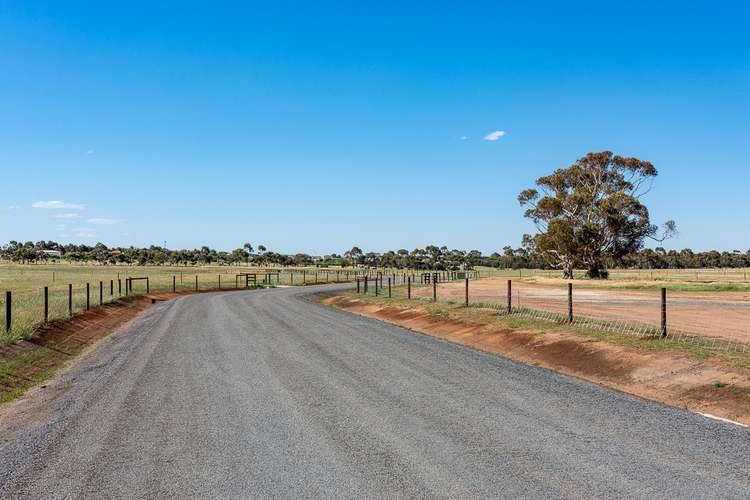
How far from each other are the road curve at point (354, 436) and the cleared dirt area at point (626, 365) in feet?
2.69

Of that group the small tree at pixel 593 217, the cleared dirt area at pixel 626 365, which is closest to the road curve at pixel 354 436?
the cleared dirt area at pixel 626 365

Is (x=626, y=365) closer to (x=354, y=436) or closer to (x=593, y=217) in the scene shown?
(x=354, y=436)

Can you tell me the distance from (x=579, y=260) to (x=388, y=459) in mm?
64357

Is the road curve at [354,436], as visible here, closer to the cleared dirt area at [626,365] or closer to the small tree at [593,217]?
the cleared dirt area at [626,365]

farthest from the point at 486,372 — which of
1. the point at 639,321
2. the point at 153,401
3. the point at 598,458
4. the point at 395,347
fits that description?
the point at 639,321

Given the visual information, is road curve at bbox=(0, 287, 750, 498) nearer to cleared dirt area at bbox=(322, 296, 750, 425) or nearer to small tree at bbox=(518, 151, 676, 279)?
cleared dirt area at bbox=(322, 296, 750, 425)

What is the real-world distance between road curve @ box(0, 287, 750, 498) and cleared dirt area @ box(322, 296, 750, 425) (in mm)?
821

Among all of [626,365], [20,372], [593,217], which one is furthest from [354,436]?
[593,217]

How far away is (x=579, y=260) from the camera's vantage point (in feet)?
216

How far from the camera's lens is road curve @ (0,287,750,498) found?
5.47 meters

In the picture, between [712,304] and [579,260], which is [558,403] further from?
[579,260]

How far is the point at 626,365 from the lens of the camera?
1177 centimetres

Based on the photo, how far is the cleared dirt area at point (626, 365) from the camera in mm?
9031

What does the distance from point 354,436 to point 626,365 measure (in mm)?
7320
